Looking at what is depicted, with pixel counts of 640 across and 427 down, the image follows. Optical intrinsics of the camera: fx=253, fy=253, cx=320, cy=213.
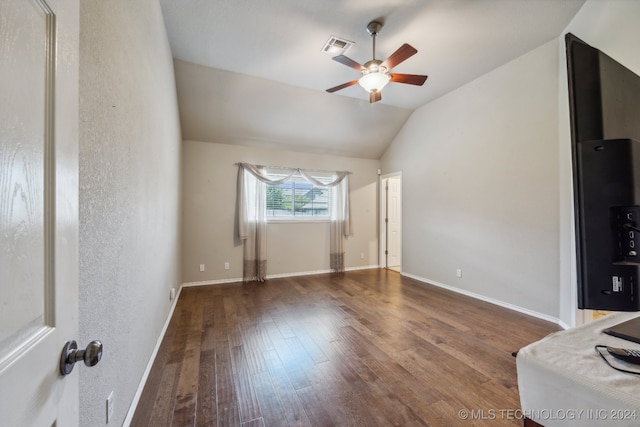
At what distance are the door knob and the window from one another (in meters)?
4.15

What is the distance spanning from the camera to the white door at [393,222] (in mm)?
5473

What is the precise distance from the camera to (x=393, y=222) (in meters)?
5.53

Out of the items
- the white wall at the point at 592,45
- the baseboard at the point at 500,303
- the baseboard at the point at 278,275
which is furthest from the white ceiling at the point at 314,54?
the baseboard at the point at 500,303

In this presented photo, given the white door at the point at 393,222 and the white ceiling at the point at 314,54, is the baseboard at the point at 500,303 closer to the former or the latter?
the white door at the point at 393,222

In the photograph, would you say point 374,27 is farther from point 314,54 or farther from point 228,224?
point 228,224

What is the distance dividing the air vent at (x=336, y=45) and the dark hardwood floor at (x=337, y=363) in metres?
2.97

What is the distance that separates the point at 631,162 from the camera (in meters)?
0.64

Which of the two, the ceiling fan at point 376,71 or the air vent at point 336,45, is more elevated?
the air vent at point 336,45

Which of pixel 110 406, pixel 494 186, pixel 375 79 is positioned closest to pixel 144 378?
pixel 110 406

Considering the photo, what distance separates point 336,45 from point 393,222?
12.3 feet

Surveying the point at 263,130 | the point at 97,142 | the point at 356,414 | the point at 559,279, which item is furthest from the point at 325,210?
the point at 97,142

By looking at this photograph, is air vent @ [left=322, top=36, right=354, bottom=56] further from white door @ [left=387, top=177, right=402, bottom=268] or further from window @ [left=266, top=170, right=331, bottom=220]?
white door @ [left=387, top=177, right=402, bottom=268]

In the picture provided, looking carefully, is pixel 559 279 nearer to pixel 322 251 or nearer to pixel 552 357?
pixel 552 357

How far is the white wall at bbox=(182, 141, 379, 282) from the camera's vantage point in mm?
4133
